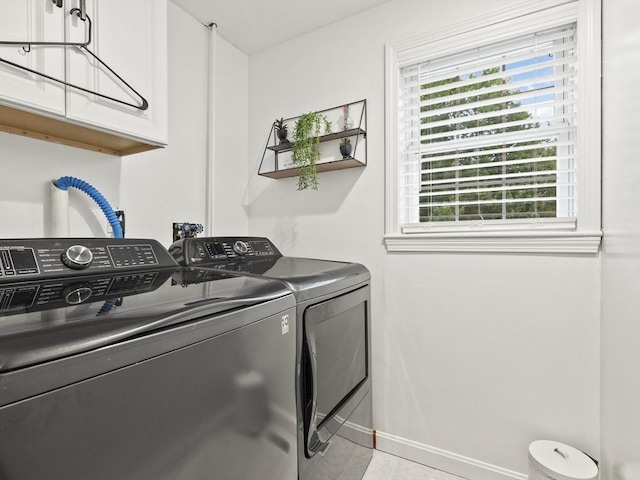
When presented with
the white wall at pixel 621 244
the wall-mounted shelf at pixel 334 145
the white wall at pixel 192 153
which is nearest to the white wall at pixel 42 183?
the white wall at pixel 192 153

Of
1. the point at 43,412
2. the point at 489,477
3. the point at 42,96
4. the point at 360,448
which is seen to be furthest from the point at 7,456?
the point at 489,477

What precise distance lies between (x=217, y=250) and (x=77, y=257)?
665 millimetres

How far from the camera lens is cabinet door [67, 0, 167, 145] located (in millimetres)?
1147

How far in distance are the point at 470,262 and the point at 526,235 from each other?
0.92 feet

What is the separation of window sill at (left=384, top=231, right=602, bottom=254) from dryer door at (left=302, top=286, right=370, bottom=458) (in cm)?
37

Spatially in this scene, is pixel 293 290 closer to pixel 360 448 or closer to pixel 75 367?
pixel 75 367

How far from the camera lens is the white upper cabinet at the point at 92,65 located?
3.29ft

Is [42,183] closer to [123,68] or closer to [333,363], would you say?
[123,68]

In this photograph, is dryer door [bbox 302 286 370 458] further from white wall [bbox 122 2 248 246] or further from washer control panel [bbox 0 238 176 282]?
white wall [bbox 122 2 248 246]

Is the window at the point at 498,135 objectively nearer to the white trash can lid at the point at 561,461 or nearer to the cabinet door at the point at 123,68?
the white trash can lid at the point at 561,461

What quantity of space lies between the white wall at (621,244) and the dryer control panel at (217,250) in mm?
1506

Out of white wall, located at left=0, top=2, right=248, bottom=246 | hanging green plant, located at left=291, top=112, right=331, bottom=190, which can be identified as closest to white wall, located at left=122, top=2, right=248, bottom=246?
white wall, located at left=0, top=2, right=248, bottom=246

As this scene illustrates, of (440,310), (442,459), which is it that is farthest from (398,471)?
(440,310)

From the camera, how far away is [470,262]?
1.68m
